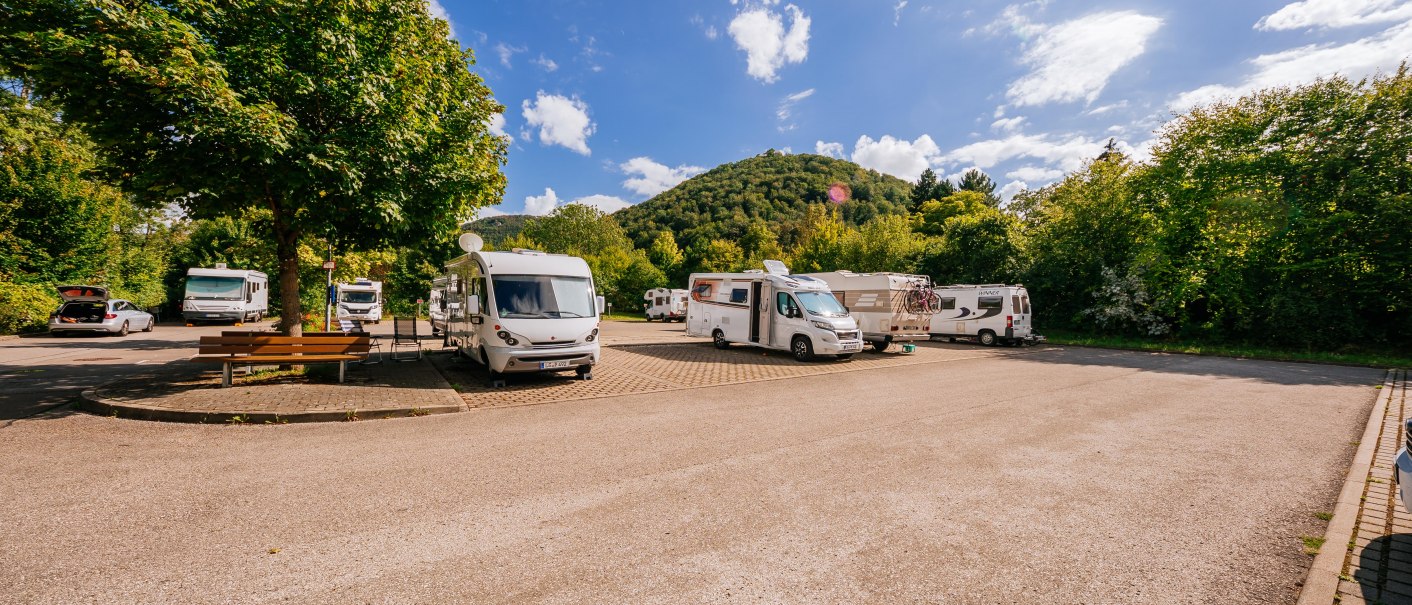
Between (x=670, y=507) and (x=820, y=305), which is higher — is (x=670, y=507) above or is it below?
below

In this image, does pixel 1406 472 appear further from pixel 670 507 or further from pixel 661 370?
pixel 661 370

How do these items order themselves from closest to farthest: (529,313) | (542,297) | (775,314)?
1. (529,313)
2. (542,297)
3. (775,314)

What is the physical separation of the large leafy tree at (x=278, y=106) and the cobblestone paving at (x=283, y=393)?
1580 mm

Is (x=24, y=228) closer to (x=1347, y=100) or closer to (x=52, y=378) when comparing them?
(x=52, y=378)

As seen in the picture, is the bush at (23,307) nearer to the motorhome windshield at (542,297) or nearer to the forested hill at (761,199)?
the motorhome windshield at (542,297)

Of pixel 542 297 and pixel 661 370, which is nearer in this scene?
pixel 542 297

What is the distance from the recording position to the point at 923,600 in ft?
9.28

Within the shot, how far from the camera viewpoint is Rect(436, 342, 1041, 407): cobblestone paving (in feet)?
30.1

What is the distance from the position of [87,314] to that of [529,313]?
21572mm

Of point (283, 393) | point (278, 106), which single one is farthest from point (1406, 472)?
point (278, 106)

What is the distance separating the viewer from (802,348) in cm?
1473

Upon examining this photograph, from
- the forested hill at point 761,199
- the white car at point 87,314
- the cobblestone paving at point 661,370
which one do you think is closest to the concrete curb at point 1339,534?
the cobblestone paving at point 661,370

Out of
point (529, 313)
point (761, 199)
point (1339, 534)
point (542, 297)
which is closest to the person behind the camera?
point (1339, 534)

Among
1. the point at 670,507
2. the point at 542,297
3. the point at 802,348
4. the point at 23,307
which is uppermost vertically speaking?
the point at 542,297
